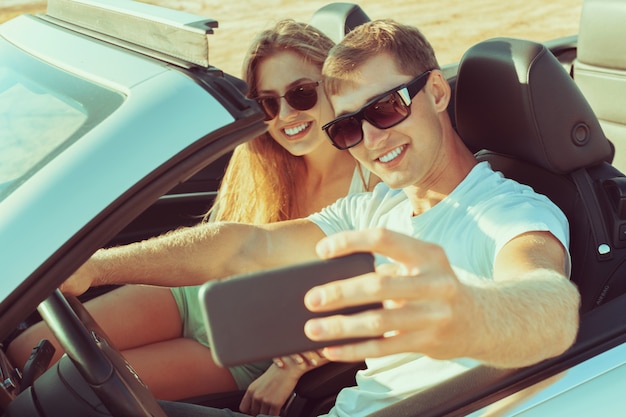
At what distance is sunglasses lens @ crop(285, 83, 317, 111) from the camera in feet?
8.73

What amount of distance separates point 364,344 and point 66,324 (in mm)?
940

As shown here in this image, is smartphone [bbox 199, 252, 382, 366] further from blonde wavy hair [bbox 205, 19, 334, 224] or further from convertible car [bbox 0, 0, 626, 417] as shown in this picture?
blonde wavy hair [bbox 205, 19, 334, 224]

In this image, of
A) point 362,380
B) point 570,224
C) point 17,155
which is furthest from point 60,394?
point 570,224

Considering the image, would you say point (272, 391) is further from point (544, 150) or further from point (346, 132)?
point (544, 150)

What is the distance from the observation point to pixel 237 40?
1096 cm

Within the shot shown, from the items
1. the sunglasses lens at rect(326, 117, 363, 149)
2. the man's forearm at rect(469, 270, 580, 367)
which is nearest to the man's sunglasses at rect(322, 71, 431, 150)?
the sunglasses lens at rect(326, 117, 363, 149)

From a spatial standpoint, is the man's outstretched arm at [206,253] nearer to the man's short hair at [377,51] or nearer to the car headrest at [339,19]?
the man's short hair at [377,51]

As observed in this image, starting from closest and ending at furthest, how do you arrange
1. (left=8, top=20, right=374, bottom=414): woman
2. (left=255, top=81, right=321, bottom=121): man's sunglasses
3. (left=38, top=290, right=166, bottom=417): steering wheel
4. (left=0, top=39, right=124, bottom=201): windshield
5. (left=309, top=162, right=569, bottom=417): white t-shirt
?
(left=0, top=39, right=124, bottom=201): windshield, (left=38, top=290, right=166, bottom=417): steering wheel, (left=309, top=162, right=569, bottom=417): white t-shirt, (left=8, top=20, right=374, bottom=414): woman, (left=255, top=81, right=321, bottom=121): man's sunglasses

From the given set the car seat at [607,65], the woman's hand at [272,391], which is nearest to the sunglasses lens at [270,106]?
the woman's hand at [272,391]

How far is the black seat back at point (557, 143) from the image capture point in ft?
6.31

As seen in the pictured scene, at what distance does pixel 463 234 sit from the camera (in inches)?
74.2

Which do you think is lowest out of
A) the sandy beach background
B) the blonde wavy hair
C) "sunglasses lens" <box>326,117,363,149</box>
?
the sandy beach background

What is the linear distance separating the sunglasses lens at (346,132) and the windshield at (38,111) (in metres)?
0.70

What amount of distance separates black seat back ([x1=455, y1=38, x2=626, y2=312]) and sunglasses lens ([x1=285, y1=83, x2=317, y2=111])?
0.62 metres
